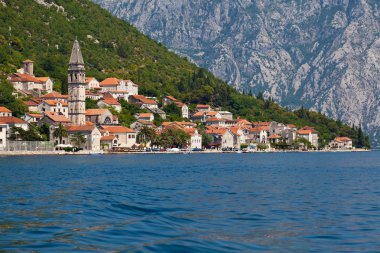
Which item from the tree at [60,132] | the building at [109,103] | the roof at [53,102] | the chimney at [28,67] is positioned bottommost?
the tree at [60,132]

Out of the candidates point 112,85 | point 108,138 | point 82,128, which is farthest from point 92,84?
point 82,128

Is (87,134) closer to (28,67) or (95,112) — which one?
(95,112)

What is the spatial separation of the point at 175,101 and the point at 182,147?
31761mm

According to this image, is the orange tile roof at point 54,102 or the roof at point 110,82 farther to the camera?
the roof at point 110,82

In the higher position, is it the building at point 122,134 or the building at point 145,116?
the building at point 145,116

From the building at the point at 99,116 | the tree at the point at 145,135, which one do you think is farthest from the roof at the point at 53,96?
the tree at the point at 145,135

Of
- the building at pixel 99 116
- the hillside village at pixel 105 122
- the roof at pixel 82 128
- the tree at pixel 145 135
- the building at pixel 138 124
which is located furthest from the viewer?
the building at pixel 138 124

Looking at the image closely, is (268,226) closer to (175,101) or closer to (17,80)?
(17,80)

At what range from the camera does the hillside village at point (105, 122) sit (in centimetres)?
13762

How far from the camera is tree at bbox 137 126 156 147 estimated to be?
511ft

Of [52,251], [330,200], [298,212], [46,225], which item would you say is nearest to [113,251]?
[52,251]

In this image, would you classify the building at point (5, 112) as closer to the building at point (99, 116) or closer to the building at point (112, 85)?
the building at point (99, 116)

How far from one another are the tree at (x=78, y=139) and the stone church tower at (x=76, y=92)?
8.37m

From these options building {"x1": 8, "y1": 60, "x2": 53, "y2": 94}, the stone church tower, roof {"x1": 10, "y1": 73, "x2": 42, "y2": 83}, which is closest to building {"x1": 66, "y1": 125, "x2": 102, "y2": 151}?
the stone church tower
